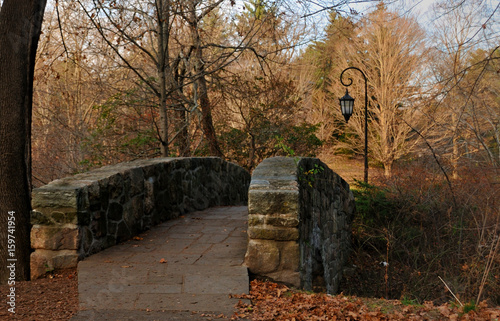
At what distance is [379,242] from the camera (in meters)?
9.59

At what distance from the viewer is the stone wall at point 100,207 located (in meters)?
4.35

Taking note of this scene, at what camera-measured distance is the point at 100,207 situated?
471cm

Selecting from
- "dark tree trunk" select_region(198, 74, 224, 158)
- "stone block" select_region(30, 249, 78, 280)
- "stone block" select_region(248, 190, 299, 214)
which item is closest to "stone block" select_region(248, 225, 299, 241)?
"stone block" select_region(248, 190, 299, 214)

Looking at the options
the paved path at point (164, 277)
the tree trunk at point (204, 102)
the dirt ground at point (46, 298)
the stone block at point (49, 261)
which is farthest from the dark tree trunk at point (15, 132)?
the tree trunk at point (204, 102)

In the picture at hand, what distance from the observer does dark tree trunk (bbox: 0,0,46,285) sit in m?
4.44

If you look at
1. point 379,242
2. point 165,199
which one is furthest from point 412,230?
point 165,199

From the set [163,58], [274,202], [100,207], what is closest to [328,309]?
[274,202]

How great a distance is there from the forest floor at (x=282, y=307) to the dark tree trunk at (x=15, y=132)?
1.34ft

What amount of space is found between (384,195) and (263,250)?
607 cm

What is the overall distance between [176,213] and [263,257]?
2855 mm

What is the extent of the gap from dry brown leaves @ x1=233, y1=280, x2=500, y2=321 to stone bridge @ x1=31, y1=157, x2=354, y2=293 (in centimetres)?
34

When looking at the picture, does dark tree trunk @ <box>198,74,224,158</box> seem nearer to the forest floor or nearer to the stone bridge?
the stone bridge

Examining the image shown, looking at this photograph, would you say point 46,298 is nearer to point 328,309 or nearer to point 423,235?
point 328,309

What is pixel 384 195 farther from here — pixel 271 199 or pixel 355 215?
pixel 271 199
